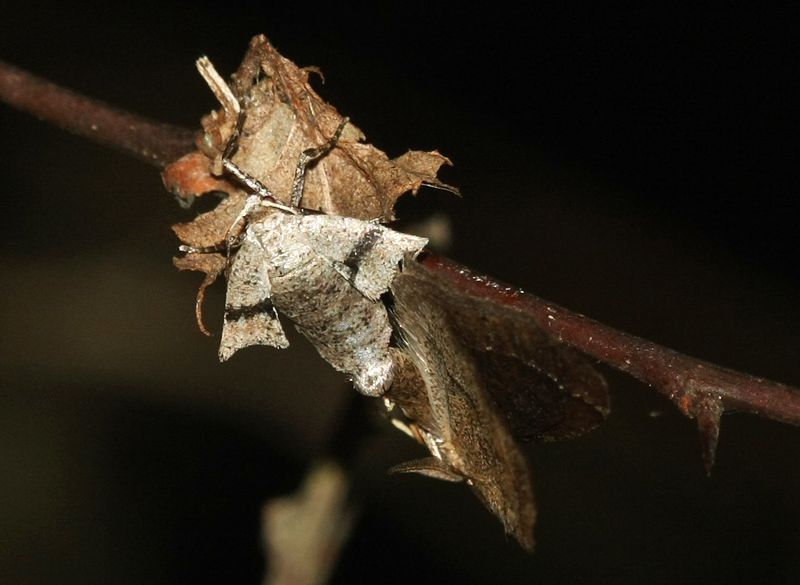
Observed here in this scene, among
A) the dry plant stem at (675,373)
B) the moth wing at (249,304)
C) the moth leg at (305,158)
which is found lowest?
the moth wing at (249,304)

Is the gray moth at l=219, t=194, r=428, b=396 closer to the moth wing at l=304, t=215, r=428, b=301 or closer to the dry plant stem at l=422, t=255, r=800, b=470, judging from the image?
the moth wing at l=304, t=215, r=428, b=301

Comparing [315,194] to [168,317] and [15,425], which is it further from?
[15,425]

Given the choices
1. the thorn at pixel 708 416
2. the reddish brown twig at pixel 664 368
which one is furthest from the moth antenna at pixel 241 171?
the thorn at pixel 708 416

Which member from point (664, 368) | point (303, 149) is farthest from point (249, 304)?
point (664, 368)

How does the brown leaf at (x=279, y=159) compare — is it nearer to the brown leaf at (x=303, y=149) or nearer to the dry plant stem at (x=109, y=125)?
the brown leaf at (x=303, y=149)

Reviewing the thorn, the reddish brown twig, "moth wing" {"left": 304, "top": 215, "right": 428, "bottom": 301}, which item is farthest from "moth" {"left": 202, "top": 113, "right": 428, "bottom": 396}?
the thorn
